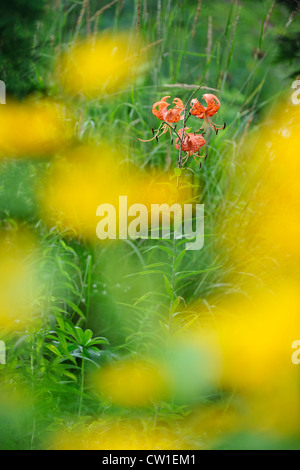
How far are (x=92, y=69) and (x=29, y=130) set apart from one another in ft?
1.72

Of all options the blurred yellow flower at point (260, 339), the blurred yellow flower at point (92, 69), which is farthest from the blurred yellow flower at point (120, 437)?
the blurred yellow flower at point (92, 69)

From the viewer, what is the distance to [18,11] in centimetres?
158

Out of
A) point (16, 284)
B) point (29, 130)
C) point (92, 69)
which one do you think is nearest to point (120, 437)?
point (16, 284)

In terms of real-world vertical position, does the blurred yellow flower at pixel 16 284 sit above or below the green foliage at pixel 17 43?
below

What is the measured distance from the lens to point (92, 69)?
2.12 m

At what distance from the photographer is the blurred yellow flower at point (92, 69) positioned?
2059 mm

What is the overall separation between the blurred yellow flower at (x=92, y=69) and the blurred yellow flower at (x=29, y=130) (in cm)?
31

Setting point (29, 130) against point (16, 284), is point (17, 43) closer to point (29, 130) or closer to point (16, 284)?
point (29, 130)

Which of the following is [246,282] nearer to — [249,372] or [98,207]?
[249,372]

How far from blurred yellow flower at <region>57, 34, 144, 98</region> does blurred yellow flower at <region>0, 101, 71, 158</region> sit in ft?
1.00

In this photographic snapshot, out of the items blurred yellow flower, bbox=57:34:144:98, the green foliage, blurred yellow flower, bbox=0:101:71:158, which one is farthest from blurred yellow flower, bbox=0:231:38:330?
blurred yellow flower, bbox=57:34:144:98

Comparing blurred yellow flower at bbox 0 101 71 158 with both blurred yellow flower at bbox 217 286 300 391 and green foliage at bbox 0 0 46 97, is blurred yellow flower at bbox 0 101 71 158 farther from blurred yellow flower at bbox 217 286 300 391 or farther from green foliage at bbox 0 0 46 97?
blurred yellow flower at bbox 217 286 300 391

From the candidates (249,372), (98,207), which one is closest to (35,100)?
(98,207)

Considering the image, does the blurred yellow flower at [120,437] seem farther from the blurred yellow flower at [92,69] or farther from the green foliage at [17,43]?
the blurred yellow flower at [92,69]
